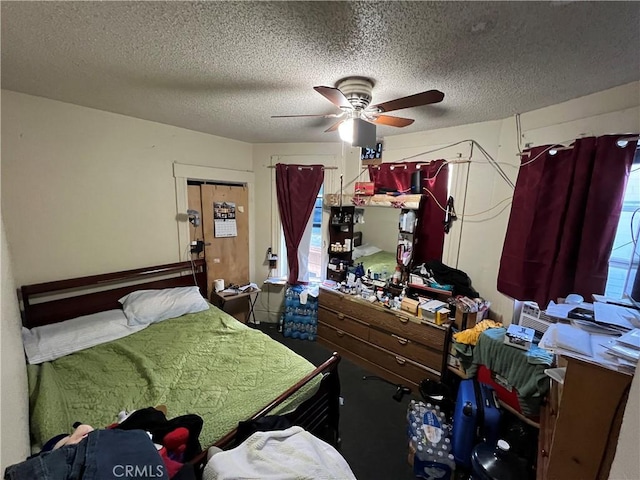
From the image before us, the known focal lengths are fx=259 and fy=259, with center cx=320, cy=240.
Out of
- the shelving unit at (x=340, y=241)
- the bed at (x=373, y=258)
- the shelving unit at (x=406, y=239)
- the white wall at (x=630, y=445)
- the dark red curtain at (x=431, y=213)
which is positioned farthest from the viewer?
the shelving unit at (x=340, y=241)

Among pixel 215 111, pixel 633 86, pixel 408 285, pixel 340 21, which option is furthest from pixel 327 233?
pixel 633 86

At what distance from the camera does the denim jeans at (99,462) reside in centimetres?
64

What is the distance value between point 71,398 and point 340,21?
8.09ft

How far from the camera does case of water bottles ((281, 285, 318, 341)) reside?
3318 millimetres

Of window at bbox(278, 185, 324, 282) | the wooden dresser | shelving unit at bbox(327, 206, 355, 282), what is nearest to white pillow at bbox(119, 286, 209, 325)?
window at bbox(278, 185, 324, 282)

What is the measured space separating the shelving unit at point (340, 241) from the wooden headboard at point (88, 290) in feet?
5.65

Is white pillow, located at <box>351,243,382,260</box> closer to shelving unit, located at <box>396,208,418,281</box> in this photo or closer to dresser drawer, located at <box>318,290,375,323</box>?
shelving unit, located at <box>396,208,418,281</box>

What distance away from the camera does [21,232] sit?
2066 millimetres

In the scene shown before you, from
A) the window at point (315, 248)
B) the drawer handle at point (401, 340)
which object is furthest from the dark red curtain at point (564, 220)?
the window at point (315, 248)

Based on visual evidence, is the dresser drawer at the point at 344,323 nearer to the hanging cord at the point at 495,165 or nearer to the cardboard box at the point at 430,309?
the cardboard box at the point at 430,309

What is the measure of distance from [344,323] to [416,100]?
2.33m

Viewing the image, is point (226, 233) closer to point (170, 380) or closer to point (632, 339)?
point (170, 380)

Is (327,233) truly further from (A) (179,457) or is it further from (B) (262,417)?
(A) (179,457)

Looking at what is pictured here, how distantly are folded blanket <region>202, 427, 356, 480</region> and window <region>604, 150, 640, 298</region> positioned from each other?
205cm
